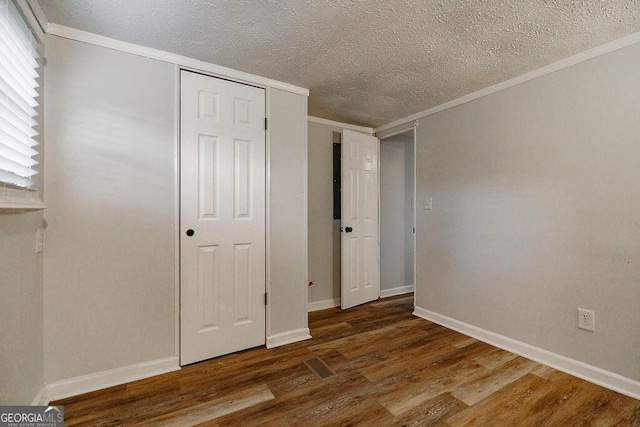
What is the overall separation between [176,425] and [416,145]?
318 cm

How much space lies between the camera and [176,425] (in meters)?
1.46

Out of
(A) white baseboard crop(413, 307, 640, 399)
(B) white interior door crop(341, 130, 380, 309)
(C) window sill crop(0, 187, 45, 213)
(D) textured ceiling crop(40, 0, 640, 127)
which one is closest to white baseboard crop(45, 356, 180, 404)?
(C) window sill crop(0, 187, 45, 213)

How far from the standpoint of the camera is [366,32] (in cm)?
173

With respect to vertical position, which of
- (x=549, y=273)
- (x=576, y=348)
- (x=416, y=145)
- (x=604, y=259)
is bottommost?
(x=576, y=348)

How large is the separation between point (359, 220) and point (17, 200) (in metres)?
2.85

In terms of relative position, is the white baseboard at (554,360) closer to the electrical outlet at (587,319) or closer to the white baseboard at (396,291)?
the electrical outlet at (587,319)

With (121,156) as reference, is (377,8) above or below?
above

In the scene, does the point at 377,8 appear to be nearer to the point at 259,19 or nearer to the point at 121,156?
the point at 259,19

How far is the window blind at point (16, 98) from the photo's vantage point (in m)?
1.14

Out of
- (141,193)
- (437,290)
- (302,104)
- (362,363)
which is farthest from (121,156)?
(437,290)

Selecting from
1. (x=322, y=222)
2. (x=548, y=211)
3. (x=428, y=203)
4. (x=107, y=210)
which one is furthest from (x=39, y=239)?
(x=548, y=211)

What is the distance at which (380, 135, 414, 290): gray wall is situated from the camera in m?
3.84

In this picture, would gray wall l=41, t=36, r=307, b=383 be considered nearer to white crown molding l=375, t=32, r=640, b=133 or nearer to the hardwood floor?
the hardwood floor

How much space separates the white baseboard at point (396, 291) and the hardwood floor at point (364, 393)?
1425 millimetres
